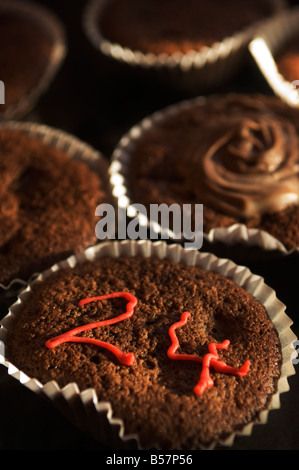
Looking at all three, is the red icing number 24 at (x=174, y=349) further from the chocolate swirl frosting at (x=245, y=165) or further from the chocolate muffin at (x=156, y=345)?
the chocolate swirl frosting at (x=245, y=165)

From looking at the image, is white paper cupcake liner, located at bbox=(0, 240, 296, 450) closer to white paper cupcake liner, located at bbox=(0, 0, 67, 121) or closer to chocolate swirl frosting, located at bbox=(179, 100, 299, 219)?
chocolate swirl frosting, located at bbox=(179, 100, 299, 219)

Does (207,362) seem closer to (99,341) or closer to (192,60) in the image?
(99,341)

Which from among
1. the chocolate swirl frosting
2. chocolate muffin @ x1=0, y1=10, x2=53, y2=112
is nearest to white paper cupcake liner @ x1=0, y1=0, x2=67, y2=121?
chocolate muffin @ x1=0, y1=10, x2=53, y2=112

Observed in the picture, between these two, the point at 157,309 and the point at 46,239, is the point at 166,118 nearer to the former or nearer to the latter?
the point at 46,239

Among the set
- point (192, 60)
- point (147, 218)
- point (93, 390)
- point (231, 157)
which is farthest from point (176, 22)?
point (93, 390)

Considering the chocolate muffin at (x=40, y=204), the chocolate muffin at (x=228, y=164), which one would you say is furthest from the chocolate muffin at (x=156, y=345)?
the chocolate muffin at (x=228, y=164)

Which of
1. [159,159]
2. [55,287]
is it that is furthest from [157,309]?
[159,159]
